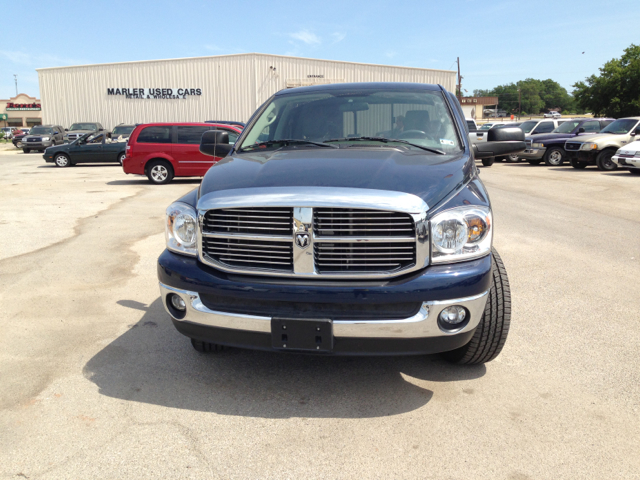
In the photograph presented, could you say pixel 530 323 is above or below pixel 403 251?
below

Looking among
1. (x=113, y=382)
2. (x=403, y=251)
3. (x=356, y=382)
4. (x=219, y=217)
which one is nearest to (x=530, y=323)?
(x=356, y=382)

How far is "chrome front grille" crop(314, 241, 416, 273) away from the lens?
2619 mm

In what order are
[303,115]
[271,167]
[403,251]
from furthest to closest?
[303,115]
[271,167]
[403,251]

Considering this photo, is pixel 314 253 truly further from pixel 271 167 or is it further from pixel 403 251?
pixel 271 167

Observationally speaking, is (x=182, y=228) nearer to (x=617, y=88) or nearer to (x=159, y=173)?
(x=159, y=173)

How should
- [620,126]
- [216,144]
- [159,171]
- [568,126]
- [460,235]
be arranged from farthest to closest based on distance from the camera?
[568,126]
[620,126]
[159,171]
[216,144]
[460,235]

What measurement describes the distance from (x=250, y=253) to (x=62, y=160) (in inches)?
836

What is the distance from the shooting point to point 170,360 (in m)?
3.49

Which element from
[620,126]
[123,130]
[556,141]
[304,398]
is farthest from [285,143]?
[123,130]

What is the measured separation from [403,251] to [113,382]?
6.39 ft

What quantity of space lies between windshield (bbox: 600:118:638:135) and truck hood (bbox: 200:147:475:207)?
17.3m

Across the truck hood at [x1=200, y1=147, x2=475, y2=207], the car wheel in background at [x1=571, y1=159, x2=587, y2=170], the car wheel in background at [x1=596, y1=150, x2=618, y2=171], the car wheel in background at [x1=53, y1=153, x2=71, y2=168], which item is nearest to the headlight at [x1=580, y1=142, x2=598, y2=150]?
the car wheel in background at [x1=596, y1=150, x2=618, y2=171]

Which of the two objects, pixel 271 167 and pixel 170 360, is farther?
pixel 170 360

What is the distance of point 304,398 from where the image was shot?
2.98 metres
